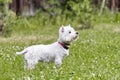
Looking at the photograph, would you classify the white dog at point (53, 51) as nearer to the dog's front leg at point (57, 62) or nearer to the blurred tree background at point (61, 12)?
the dog's front leg at point (57, 62)

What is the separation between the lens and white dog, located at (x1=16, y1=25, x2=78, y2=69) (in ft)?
36.6

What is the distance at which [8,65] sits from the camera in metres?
11.9

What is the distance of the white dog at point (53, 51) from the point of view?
1116 centimetres

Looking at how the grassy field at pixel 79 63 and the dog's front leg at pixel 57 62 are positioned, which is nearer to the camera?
the grassy field at pixel 79 63

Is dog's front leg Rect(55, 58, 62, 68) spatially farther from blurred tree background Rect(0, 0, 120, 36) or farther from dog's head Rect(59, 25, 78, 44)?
blurred tree background Rect(0, 0, 120, 36)

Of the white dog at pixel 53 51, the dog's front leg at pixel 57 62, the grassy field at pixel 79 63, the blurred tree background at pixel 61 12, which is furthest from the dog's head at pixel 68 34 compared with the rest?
the blurred tree background at pixel 61 12

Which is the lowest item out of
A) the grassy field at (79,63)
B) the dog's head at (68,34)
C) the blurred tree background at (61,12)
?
the blurred tree background at (61,12)

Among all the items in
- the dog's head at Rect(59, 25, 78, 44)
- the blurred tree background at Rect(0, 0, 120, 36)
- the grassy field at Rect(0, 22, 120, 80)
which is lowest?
the blurred tree background at Rect(0, 0, 120, 36)

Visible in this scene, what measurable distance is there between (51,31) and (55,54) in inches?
461

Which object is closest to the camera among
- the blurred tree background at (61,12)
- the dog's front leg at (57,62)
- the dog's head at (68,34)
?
the dog's head at (68,34)

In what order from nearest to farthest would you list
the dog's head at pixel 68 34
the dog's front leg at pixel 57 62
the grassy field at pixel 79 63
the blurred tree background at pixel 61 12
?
the grassy field at pixel 79 63
the dog's head at pixel 68 34
the dog's front leg at pixel 57 62
the blurred tree background at pixel 61 12

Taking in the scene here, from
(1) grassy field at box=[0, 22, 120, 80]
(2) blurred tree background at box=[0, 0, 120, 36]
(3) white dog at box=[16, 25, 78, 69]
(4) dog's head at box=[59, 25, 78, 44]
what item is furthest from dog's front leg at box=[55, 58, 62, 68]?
(2) blurred tree background at box=[0, 0, 120, 36]

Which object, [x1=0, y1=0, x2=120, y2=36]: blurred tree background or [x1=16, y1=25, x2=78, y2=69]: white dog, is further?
[x1=0, y1=0, x2=120, y2=36]: blurred tree background

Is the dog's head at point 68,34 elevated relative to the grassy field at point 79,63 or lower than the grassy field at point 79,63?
elevated
